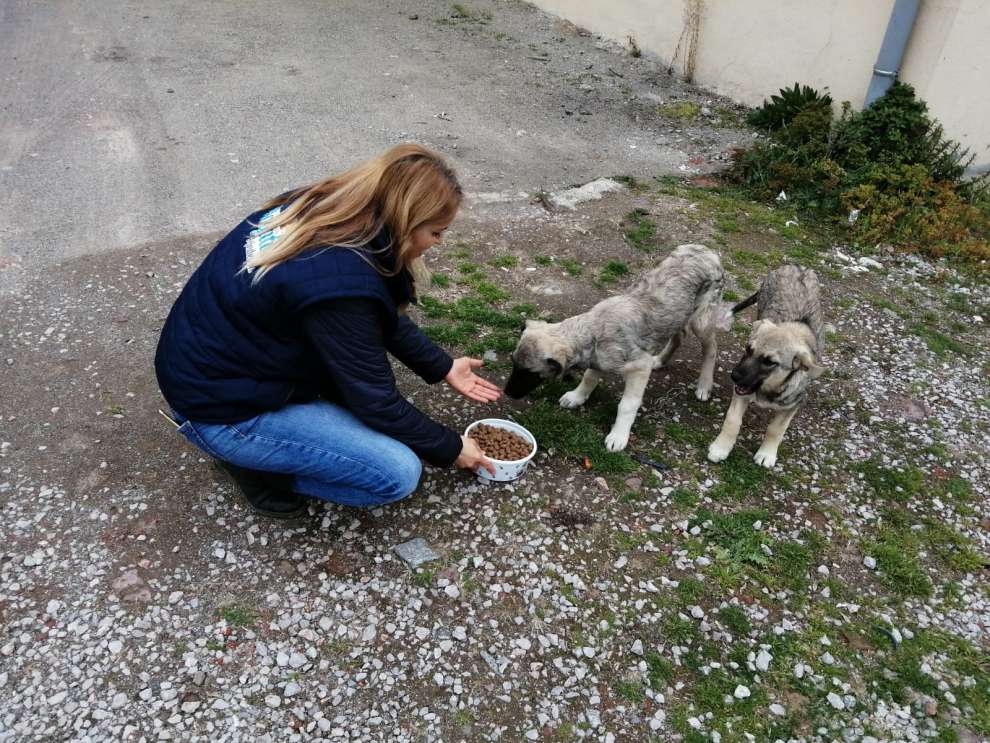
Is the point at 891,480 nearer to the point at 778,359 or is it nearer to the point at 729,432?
the point at 729,432

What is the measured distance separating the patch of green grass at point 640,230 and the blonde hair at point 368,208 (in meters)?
4.54

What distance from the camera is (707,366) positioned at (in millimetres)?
5844

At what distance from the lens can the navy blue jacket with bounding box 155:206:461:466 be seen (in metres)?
3.53

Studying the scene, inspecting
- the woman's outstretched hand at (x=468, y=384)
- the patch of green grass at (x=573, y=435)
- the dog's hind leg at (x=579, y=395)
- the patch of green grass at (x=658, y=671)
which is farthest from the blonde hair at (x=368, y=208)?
the patch of green grass at (x=658, y=671)

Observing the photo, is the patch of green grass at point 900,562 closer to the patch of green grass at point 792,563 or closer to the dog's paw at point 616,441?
the patch of green grass at point 792,563

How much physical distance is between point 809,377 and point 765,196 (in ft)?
16.6

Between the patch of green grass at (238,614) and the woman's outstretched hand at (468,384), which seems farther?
the woman's outstretched hand at (468,384)

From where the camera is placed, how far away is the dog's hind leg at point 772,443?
205 inches

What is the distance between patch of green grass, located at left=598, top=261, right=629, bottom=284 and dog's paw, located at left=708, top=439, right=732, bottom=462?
2.41m

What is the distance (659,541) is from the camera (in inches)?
183

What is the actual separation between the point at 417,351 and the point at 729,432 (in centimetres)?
238

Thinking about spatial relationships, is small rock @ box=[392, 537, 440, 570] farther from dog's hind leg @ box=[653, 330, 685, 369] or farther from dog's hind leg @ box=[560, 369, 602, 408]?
dog's hind leg @ box=[653, 330, 685, 369]

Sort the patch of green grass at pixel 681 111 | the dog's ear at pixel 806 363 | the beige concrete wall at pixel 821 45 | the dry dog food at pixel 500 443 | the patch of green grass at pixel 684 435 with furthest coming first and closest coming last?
the patch of green grass at pixel 681 111
the beige concrete wall at pixel 821 45
the patch of green grass at pixel 684 435
the dry dog food at pixel 500 443
the dog's ear at pixel 806 363

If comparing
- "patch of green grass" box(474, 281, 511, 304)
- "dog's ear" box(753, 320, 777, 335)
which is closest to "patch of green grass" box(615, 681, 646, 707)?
"dog's ear" box(753, 320, 777, 335)
